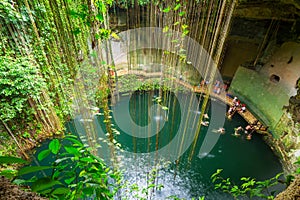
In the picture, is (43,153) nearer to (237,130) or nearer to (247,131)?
(237,130)

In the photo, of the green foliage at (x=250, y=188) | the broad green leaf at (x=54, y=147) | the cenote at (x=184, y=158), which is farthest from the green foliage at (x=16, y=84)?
the green foliage at (x=250, y=188)

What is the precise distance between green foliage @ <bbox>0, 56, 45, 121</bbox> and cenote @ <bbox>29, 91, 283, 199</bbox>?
33.6 inches

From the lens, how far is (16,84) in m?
2.30

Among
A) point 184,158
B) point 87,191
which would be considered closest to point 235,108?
point 184,158

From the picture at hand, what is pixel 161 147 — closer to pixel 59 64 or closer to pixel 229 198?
pixel 229 198

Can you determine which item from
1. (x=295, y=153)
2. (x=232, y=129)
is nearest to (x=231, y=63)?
(x=232, y=129)

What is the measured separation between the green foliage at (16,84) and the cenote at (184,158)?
85 centimetres

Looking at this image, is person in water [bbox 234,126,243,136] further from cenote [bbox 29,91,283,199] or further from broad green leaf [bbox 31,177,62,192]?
broad green leaf [bbox 31,177,62,192]

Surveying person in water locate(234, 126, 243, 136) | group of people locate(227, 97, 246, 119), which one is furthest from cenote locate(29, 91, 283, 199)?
group of people locate(227, 97, 246, 119)

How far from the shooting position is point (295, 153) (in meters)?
3.00

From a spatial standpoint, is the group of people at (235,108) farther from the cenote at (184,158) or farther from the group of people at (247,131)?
the group of people at (247,131)

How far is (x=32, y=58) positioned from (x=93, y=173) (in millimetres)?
2617

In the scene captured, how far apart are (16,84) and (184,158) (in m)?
3.06

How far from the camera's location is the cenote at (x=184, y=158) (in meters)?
2.80
